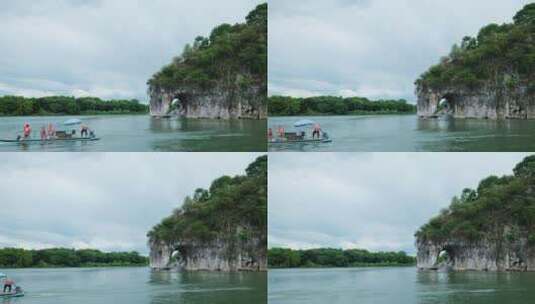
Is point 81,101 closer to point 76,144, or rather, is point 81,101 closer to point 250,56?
point 76,144

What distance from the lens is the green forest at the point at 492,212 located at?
1325 centimetres

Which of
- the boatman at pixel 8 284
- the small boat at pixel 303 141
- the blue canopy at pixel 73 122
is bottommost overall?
the boatman at pixel 8 284

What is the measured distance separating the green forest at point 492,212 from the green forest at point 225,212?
2.91m

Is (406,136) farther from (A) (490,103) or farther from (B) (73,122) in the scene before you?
(B) (73,122)

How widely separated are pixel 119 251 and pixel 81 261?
0.68 meters

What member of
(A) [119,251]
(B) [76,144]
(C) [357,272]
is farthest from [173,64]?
(C) [357,272]

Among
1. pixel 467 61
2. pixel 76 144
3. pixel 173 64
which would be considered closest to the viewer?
pixel 76 144

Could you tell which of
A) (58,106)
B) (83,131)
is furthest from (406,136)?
(58,106)

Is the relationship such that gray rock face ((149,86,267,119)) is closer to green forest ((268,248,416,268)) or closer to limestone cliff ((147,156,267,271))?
limestone cliff ((147,156,267,271))

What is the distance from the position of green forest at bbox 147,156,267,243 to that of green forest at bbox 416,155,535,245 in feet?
9.55

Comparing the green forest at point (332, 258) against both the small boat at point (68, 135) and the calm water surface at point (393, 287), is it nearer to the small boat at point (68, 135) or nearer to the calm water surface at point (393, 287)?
the calm water surface at point (393, 287)

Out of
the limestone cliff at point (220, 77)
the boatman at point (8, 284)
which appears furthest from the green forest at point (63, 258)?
the limestone cliff at point (220, 77)

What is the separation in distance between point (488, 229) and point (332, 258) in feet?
13.0

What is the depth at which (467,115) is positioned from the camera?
15.0 m
